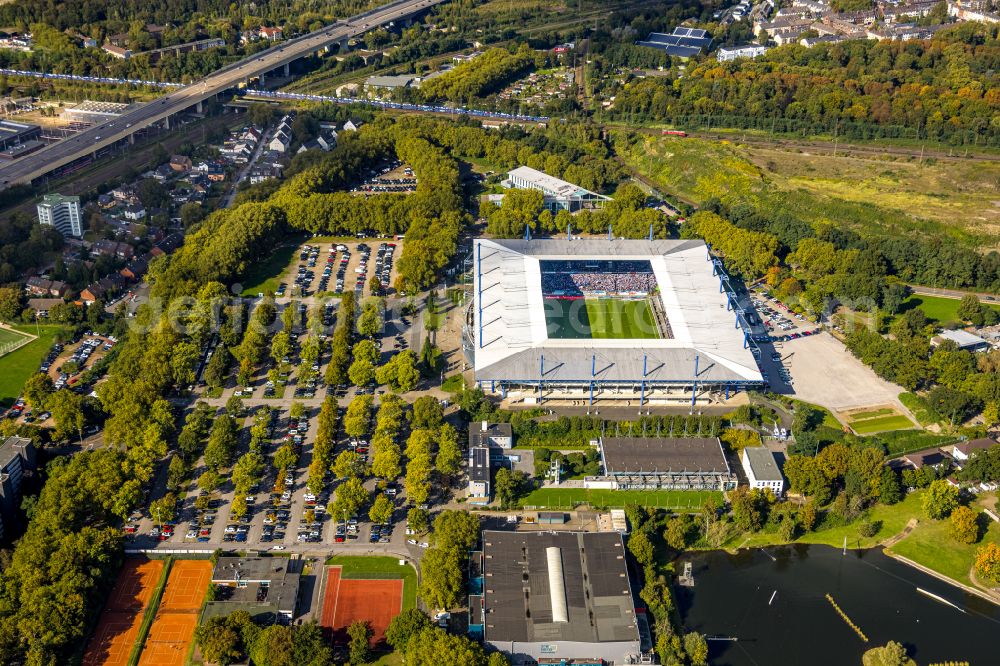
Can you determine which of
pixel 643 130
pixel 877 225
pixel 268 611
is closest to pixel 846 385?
pixel 877 225

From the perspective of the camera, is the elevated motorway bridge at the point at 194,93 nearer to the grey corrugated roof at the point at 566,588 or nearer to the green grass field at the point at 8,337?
the green grass field at the point at 8,337

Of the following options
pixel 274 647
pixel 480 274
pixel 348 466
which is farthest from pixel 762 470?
pixel 274 647

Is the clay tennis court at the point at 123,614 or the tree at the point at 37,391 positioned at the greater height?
the tree at the point at 37,391

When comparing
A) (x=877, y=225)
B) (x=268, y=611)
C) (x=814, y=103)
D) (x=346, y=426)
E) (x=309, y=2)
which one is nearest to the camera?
(x=268, y=611)

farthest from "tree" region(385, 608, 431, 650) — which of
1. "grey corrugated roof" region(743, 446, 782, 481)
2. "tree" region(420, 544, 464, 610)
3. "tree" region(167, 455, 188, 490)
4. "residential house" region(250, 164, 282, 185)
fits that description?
"residential house" region(250, 164, 282, 185)

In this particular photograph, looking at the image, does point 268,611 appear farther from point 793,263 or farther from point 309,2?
point 309,2

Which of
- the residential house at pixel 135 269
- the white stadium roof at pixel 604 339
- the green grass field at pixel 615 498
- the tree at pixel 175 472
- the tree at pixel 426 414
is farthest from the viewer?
the residential house at pixel 135 269

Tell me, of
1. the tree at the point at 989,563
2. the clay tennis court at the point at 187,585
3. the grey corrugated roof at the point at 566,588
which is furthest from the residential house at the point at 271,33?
the tree at the point at 989,563

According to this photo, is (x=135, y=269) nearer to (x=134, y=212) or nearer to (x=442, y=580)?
(x=134, y=212)
